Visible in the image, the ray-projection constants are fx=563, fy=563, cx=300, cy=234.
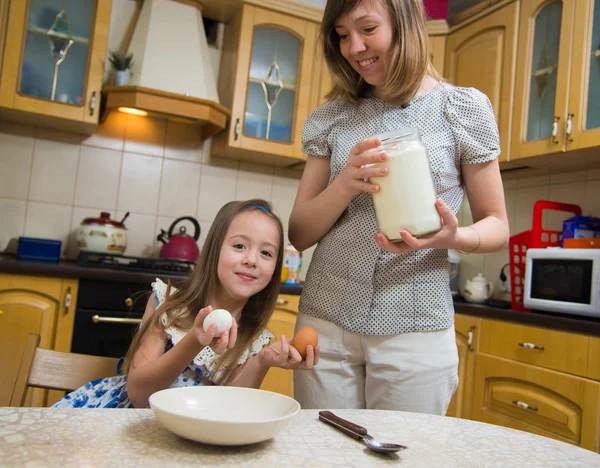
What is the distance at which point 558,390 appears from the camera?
1.87 meters

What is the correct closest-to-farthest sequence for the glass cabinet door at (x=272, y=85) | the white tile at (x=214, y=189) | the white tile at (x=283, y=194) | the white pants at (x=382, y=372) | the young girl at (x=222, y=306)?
the white pants at (x=382, y=372), the young girl at (x=222, y=306), the glass cabinet door at (x=272, y=85), the white tile at (x=214, y=189), the white tile at (x=283, y=194)

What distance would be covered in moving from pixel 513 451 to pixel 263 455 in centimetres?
33

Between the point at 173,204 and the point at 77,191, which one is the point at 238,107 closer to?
A: the point at 173,204

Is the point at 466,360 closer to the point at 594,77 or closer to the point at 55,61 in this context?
the point at 594,77

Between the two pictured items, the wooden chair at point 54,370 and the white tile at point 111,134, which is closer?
the wooden chair at point 54,370

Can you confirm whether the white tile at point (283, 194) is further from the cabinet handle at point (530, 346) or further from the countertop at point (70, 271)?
the cabinet handle at point (530, 346)

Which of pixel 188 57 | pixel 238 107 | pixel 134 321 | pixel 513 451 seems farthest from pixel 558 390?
pixel 188 57

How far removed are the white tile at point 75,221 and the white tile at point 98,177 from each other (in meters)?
0.02

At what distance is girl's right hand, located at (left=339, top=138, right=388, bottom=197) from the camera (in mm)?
863

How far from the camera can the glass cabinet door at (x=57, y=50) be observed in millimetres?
2316

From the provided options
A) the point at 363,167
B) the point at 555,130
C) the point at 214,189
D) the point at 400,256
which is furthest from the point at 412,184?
the point at 214,189

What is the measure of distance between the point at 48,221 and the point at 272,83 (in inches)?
48.3

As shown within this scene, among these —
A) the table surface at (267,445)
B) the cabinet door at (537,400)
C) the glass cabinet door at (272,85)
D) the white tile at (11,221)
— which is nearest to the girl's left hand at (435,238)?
the table surface at (267,445)

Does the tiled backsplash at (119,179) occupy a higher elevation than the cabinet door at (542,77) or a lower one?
lower
